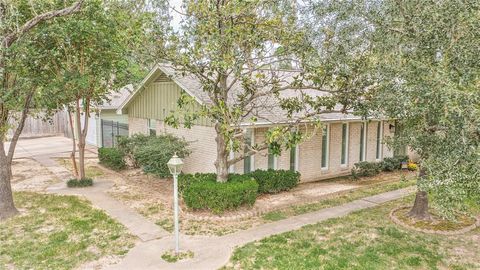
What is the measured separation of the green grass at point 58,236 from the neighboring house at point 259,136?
15.0 feet

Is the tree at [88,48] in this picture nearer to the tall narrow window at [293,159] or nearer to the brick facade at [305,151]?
A: the brick facade at [305,151]

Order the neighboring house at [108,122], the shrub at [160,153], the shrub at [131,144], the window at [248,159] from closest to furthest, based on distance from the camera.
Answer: the window at [248,159], the shrub at [160,153], the shrub at [131,144], the neighboring house at [108,122]

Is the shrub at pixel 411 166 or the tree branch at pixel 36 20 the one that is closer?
the tree branch at pixel 36 20

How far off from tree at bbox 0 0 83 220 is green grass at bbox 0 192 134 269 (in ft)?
3.25

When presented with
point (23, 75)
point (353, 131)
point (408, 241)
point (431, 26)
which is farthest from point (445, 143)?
point (23, 75)

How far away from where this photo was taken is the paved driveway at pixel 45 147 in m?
22.2

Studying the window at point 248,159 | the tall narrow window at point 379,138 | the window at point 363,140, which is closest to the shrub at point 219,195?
the window at point 248,159

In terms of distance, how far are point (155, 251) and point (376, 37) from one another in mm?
7330

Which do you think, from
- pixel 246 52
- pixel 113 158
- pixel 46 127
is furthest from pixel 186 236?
pixel 46 127

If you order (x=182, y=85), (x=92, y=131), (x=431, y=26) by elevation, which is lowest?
(x=92, y=131)

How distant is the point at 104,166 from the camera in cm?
1844

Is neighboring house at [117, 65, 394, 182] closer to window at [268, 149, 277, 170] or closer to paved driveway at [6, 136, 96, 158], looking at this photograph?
window at [268, 149, 277, 170]

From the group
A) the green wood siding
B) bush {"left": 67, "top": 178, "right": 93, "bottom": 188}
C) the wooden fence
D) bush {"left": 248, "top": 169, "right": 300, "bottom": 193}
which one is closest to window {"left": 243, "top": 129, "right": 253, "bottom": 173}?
bush {"left": 248, "top": 169, "right": 300, "bottom": 193}

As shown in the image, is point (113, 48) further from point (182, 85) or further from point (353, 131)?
point (353, 131)
